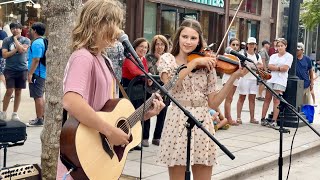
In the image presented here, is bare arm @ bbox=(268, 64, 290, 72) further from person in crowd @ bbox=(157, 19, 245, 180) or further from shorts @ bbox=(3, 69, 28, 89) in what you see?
person in crowd @ bbox=(157, 19, 245, 180)

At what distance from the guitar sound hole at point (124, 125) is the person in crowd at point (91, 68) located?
0.61 feet

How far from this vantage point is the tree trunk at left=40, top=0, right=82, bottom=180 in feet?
16.2

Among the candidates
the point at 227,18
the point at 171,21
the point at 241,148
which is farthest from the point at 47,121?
the point at 227,18

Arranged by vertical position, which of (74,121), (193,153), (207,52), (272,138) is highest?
(207,52)

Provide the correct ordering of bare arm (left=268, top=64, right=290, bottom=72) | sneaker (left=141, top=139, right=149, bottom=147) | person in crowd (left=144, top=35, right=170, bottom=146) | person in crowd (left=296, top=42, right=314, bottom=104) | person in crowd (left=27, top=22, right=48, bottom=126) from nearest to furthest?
sneaker (left=141, top=139, right=149, bottom=147), person in crowd (left=144, top=35, right=170, bottom=146), person in crowd (left=27, top=22, right=48, bottom=126), bare arm (left=268, top=64, right=290, bottom=72), person in crowd (left=296, top=42, right=314, bottom=104)

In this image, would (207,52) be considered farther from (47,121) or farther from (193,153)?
(47,121)

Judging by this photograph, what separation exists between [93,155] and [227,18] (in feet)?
71.7

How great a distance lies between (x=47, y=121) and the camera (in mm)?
5000

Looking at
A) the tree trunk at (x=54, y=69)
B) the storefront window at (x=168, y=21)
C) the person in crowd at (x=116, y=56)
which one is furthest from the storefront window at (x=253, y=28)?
the tree trunk at (x=54, y=69)

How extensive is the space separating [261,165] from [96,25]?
4.68 meters

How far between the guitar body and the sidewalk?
8.68ft

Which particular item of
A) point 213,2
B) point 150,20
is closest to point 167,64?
point 150,20

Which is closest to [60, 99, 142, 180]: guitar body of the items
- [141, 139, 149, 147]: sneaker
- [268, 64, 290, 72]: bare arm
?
[141, 139, 149, 147]: sneaker

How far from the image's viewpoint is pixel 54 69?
4977mm
